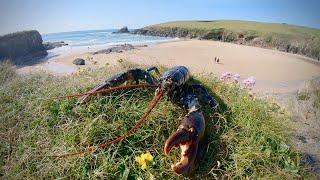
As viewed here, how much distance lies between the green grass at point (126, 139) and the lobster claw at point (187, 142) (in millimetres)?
343

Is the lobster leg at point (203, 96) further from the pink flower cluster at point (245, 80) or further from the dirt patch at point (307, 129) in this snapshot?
the pink flower cluster at point (245, 80)

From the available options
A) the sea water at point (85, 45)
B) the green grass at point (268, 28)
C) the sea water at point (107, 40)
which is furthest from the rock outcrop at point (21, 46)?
the green grass at point (268, 28)

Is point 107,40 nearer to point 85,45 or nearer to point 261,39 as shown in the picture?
point 85,45

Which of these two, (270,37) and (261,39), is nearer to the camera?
(270,37)

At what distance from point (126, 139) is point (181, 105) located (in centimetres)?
115

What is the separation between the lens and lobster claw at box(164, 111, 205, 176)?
393 centimetres

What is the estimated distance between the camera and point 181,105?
5289mm

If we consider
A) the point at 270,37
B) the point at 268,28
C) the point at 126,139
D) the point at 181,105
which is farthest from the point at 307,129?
the point at 268,28

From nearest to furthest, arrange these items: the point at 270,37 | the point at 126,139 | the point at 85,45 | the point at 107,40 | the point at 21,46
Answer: the point at 126,139
the point at 21,46
the point at 270,37
the point at 85,45
the point at 107,40

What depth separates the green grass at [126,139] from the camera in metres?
4.29

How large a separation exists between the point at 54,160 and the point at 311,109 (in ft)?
20.6

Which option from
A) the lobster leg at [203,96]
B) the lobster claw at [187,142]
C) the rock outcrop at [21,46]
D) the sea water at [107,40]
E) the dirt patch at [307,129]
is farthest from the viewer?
the sea water at [107,40]

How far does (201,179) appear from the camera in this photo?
4.28 metres

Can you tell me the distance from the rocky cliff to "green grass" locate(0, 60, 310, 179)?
83.9 feet
